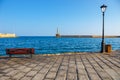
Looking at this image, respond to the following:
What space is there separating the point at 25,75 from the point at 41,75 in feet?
2.16

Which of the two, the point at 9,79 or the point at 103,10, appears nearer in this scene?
the point at 9,79

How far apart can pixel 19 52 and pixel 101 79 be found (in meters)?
6.83

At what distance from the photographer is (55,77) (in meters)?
5.94

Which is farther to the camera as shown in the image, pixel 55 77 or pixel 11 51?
pixel 11 51

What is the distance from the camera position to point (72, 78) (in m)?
5.81

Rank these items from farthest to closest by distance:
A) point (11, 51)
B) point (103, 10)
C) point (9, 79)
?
point (103, 10) < point (11, 51) < point (9, 79)

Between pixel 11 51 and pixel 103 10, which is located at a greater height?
pixel 103 10

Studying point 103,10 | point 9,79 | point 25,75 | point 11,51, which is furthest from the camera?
point 103,10

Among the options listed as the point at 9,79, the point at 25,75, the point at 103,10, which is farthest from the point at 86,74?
the point at 103,10

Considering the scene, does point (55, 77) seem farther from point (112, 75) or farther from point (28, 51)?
point (28, 51)

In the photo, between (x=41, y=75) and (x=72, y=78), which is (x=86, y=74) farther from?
(x=41, y=75)

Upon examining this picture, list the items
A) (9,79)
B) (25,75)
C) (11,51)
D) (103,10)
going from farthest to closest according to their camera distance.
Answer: (103,10) → (11,51) → (25,75) → (9,79)

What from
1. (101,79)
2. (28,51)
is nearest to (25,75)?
(101,79)

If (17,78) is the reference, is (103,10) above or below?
above
